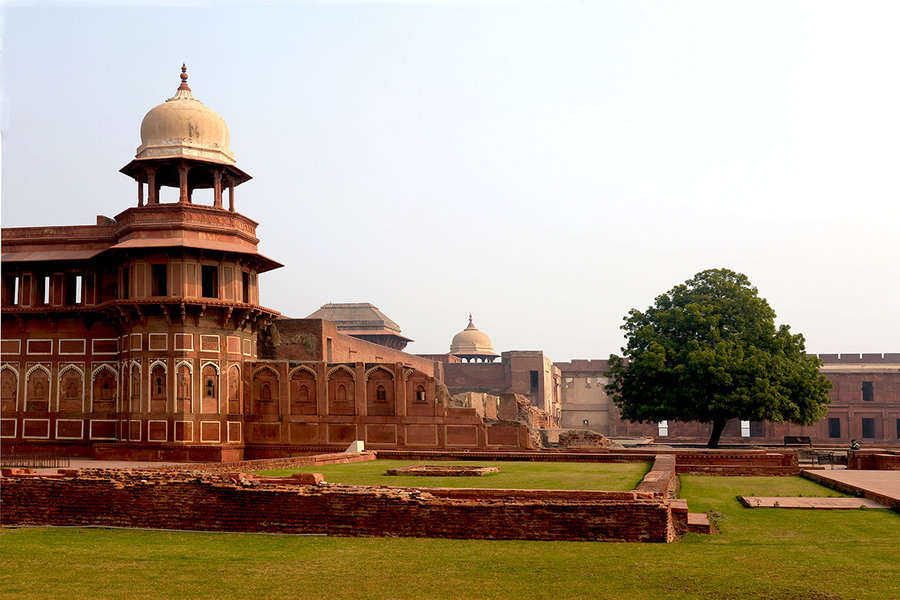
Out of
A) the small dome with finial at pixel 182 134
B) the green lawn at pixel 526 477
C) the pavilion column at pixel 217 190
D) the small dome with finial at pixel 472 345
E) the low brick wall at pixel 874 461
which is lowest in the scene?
the low brick wall at pixel 874 461

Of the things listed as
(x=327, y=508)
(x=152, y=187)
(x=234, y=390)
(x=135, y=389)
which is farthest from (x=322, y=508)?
(x=152, y=187)

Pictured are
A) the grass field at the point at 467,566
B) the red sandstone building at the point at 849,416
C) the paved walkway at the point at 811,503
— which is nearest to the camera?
the grass field at the point at 467,566

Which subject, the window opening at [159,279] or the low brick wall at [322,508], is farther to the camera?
the window opening at [159,279]

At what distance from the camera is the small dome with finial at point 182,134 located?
2714cm

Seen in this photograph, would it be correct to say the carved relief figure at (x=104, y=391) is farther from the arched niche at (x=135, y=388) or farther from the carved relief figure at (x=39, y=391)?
the carved relief figure at (x=39, y=391)

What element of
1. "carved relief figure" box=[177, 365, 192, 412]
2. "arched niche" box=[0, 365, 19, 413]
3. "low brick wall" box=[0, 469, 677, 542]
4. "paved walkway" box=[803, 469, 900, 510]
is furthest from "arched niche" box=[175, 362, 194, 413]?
"paved walkway" box=[803, 469, 900, 510]

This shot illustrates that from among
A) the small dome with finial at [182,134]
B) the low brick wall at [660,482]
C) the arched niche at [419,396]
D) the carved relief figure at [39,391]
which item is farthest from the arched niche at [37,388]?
the low brick wall at [660,482]

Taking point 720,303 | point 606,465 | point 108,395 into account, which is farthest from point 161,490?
point 720,303

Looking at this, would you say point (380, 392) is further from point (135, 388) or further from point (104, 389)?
point (104, 389)

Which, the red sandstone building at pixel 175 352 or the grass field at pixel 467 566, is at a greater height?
the red sandstone building at pixel 175 352

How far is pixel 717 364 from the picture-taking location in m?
29.3

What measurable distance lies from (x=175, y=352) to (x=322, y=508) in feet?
51.7

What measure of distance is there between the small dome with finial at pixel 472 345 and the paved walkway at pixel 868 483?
145 ft

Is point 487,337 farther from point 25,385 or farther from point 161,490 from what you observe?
point 161,490
